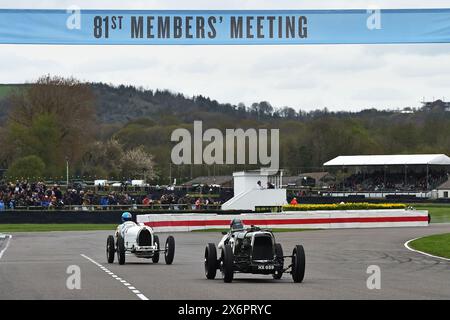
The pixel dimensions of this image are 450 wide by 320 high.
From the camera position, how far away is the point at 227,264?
1894 centimetres

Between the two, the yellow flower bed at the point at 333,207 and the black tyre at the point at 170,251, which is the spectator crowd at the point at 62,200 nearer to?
the yellow flower bed at the point at 333,207

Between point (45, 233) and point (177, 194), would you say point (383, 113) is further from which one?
point (45, 233)

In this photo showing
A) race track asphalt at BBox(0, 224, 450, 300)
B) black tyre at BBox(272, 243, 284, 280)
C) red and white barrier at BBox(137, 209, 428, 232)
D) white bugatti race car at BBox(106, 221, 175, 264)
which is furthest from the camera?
red and white barrier at BBox(137, 209, 428, 232)

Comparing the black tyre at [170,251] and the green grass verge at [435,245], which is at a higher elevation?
the black tyre at [170,251]

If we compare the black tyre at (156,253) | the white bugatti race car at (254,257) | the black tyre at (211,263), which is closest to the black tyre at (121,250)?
the black tyre at (156,253)

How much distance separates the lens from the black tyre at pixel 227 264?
1891cm

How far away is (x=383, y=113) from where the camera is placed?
323ft

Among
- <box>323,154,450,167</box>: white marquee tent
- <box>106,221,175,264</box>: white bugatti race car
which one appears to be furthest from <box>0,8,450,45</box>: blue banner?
<box>323,154,450,167</box>: white marquee tent

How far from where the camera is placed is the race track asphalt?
16.5m

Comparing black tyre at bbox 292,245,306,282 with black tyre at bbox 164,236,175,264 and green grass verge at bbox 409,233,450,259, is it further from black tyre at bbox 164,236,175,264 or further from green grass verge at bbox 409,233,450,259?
green grass verge at bbox 409,233,450,259

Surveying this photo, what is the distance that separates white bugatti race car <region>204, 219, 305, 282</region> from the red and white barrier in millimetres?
25667

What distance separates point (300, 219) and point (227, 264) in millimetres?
30174

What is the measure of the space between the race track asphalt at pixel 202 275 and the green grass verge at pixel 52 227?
40.8 ft

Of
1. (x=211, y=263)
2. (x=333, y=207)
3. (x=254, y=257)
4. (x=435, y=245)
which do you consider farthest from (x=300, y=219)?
(x=254, y=257)
